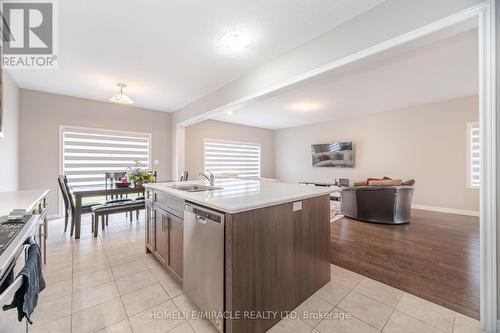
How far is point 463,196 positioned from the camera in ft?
15.2

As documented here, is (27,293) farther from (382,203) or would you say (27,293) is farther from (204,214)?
(382,203)

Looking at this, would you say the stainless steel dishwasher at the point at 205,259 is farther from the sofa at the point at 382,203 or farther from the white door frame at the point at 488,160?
the sofa at the point at 382,203

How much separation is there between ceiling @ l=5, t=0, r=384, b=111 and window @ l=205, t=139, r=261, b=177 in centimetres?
309

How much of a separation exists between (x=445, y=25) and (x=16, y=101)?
20.4ft

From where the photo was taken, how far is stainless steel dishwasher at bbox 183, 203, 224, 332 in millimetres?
1356

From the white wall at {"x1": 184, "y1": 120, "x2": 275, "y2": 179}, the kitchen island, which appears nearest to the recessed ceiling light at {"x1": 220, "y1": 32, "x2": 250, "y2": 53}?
the kitchen island

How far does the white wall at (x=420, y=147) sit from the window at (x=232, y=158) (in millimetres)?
2615

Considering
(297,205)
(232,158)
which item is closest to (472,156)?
(297,205)

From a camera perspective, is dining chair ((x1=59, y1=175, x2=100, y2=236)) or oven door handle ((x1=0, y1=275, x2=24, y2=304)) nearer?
oven door handle ((x1=0, y1=275, x2=24, y2=304))

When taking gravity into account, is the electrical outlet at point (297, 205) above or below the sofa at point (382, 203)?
above

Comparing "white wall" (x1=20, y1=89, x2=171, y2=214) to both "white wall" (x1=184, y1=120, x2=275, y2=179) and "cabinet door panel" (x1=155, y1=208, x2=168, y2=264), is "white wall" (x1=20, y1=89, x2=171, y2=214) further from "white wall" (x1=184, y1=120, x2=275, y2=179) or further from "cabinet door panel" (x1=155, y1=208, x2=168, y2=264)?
"cabinet door panel" (x1=155, y1=208, x2=168, y2=264)

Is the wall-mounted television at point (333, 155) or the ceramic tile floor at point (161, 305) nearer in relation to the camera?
the ceramic tile floor at point (161, 305)

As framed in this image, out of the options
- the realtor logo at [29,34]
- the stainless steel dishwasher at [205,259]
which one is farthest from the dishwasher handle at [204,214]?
the realtor logo at [29,34]

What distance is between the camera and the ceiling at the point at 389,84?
246cm
